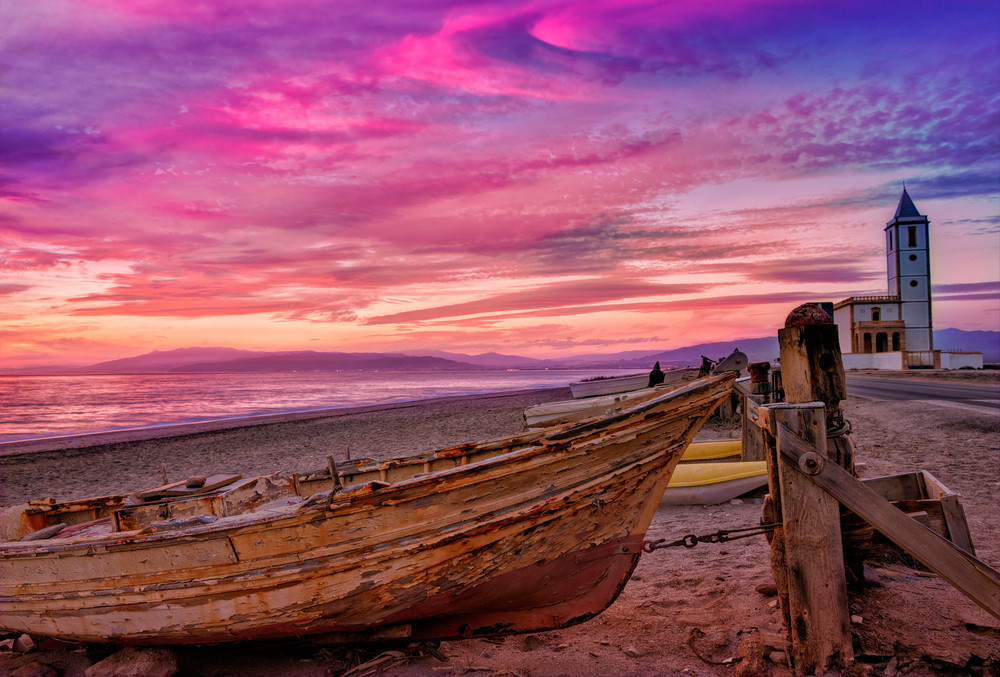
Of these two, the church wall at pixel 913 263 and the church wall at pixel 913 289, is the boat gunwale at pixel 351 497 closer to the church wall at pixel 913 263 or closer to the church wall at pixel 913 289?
the church wall at pixel 913 289

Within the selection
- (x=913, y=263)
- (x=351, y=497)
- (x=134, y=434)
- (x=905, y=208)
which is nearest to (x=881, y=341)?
(x=913, y=263)

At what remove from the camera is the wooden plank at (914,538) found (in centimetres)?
338

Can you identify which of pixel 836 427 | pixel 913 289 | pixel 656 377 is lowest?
pixel 836 427

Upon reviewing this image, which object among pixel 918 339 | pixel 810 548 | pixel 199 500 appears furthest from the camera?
pixel 918 339

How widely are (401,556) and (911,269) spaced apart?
211 feet

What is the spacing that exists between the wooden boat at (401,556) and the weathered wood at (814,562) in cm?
86

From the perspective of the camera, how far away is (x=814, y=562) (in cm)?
362

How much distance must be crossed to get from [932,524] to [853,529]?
0.61 m

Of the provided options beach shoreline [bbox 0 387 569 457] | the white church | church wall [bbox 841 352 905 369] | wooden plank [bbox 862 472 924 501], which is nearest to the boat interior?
wooden plank [bbox 862 472 924 501]

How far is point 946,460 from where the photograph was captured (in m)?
9.35

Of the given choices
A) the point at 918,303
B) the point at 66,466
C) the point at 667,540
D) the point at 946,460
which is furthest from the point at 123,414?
the point at 918,303

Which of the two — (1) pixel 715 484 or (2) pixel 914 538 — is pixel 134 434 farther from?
(2) pixel 914 538

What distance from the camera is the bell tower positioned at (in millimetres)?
51969

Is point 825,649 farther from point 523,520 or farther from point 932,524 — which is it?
point 523,520
